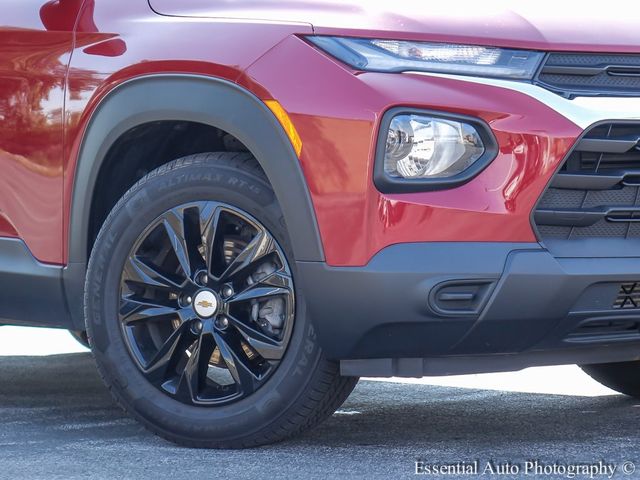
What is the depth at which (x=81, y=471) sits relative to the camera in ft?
12.0

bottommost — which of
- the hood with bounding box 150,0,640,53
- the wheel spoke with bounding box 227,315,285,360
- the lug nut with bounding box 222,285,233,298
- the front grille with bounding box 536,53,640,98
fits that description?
the wheel spoke with bounding box 227,315,285,360

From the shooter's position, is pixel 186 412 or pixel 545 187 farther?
pixel 186 412

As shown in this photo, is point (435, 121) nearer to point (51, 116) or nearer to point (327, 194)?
point (327, 194)

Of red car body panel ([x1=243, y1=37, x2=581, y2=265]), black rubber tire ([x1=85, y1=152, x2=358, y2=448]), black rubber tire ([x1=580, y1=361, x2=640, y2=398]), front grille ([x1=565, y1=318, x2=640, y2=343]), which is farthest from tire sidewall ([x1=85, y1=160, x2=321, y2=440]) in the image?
black rubber tire ([x1=580, y1=361, x2=640, y2=398])

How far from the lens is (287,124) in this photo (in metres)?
3.65

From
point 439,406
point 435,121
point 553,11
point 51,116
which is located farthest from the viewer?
point 439,406

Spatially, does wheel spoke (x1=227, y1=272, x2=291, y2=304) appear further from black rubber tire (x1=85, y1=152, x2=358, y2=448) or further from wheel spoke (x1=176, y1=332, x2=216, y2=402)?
wheel spoke (x1=176, y1=332, x2=216, y2=402)

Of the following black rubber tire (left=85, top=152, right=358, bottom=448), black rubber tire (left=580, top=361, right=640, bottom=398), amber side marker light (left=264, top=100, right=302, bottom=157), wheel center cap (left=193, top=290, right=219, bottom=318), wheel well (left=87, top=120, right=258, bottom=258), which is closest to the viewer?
amber side marker light (left=264, top=100, right=302, bottom=157)

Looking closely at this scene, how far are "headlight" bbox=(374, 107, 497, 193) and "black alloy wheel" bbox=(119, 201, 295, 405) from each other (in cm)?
46

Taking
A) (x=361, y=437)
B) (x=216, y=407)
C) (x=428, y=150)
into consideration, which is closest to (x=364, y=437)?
(x=361, y=437)

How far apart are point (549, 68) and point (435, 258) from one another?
58cm

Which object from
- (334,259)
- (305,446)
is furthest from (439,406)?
(334,259)

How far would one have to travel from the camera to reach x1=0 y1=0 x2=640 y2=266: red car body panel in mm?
3516

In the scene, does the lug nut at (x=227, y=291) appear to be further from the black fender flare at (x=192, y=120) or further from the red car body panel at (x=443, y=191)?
the red car body panel at (x=443, y=191)
